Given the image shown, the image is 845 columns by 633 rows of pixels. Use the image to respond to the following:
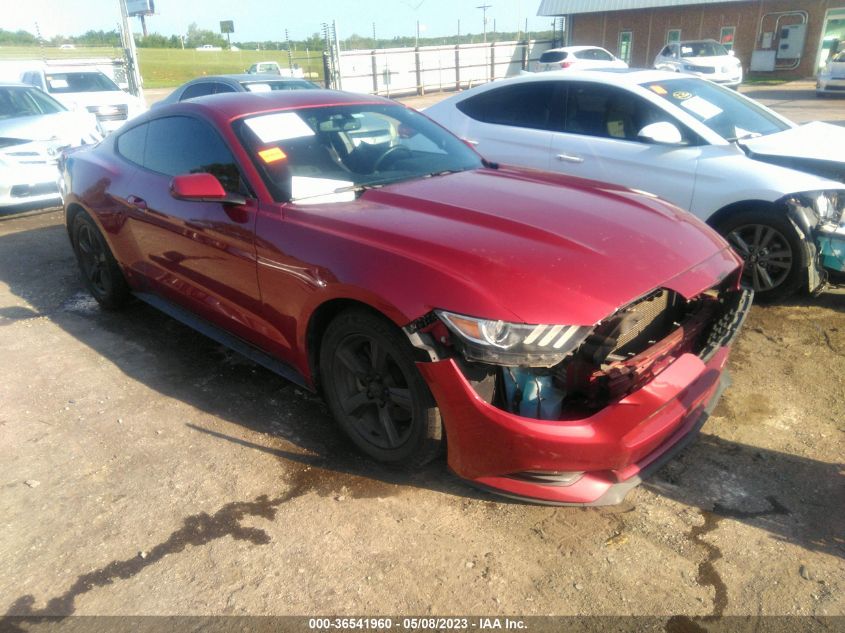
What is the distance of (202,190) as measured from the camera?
10.7 ft

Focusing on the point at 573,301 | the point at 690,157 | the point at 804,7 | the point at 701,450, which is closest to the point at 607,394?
the point at 573,301

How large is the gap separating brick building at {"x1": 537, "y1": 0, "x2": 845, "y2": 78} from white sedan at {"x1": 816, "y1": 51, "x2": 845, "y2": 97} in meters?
6.50

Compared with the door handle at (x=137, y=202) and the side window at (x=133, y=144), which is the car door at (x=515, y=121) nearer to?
the side window at (x=133, y=144)

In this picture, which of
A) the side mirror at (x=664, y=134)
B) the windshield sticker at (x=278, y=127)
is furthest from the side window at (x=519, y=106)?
the windshield sticker at (x=278, y=127)

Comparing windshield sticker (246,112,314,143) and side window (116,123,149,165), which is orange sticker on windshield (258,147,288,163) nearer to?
windshield sticker (246,112,314,143)

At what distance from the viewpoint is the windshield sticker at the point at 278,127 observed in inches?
138

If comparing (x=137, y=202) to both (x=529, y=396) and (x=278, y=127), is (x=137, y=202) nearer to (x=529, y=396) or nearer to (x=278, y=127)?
(x=278, y=127)

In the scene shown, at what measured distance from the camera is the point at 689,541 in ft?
8.31

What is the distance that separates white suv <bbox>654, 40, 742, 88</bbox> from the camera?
803 inches

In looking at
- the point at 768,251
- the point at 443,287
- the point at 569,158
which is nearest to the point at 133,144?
the point at 443,287

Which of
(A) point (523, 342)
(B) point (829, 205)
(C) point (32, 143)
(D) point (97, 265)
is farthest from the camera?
(C) point (32, 143)

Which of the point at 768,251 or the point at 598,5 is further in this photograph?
the point at 598,5

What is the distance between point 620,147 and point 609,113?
0.36 metres

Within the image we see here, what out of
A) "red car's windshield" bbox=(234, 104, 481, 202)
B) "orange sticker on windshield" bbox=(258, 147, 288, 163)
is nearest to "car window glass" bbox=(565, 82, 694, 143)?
"red car's windshield" bbox=(234, 104, 481, 202)
